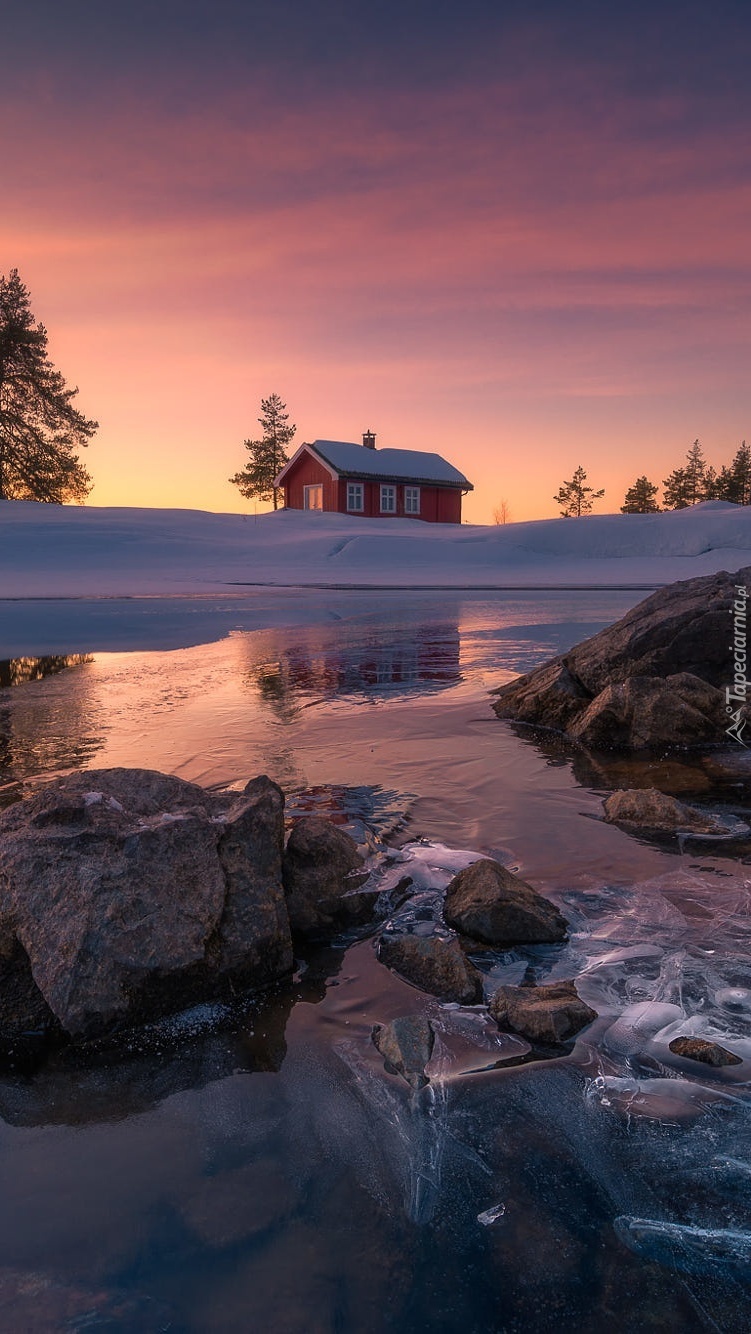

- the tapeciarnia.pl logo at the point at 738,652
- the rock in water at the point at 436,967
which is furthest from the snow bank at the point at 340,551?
the rock in water at the point at 436,967

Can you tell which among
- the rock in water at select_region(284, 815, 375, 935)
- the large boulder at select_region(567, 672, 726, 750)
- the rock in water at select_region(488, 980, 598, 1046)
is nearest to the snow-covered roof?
the large boulder at select_region(567, 672, 726, 750)

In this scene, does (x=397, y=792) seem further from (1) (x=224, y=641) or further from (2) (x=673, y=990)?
(1) (x=224, y=641)

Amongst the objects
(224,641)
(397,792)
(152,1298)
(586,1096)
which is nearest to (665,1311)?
(586,1096)

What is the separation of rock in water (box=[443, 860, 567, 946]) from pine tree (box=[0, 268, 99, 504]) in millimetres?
50024

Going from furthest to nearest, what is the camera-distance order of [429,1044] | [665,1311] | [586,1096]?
[429,1044] → [586,1096] → [665,1311]

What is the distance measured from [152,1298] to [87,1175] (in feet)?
1.68

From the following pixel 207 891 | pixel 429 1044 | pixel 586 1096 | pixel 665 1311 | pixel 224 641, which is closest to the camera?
pixel 665 1311

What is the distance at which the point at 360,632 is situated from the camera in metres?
17.0

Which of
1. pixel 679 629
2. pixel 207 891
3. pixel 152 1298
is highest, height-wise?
pixel 679 629

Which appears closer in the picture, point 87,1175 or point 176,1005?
point 87,1175

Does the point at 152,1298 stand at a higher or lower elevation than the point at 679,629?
lower

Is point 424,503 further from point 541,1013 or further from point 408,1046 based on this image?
point 408,1046

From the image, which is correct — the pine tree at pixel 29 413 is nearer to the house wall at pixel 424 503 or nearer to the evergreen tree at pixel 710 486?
the house wall at pixel 424 503

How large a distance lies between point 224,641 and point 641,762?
1012cm
